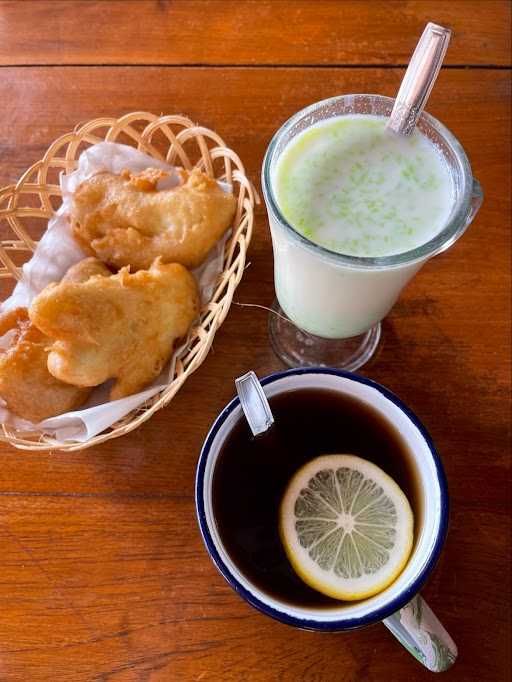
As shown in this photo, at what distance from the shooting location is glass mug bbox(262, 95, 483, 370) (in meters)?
0.72

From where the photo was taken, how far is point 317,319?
0.90m

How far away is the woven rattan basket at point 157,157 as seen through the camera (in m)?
0.88

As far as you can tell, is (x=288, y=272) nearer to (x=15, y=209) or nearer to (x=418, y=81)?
(x=418, y=81)

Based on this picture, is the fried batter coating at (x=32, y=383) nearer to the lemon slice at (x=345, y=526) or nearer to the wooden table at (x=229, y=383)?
the wooden table at (x=229, y=383)

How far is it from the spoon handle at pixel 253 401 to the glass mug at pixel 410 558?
11 mm

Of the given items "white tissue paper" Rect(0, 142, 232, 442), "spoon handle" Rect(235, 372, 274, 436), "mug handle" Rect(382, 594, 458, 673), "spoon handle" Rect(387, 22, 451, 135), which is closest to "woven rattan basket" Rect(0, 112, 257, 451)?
"white tissue paper" Rect(0, 142, 232, 442)

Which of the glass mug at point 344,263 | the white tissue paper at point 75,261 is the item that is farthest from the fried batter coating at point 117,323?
the glass mug at point 344,263

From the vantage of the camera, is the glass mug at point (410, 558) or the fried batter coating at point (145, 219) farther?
the fried batter coating at point (145, 219)

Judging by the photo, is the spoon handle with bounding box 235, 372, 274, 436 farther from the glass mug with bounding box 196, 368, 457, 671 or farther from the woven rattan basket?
→ the woven rattan basket

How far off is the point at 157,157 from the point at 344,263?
1.50 ft

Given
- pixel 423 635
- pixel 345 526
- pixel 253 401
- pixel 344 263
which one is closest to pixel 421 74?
pixel 344 263

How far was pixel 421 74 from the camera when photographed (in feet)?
2.37

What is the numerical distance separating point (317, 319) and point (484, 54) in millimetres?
593

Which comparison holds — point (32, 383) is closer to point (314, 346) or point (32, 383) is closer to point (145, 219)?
point (145, 219)
